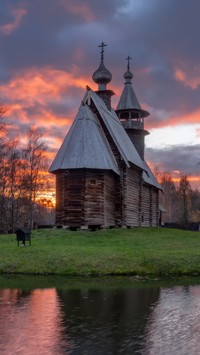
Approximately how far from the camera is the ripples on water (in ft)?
26.2

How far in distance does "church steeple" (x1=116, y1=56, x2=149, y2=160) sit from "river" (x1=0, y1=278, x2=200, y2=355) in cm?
3177

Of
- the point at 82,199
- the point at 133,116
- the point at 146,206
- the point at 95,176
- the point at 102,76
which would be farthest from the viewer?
the point at 133,116

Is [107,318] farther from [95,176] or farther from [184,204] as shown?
[184,204]

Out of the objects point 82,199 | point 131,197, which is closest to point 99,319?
point 82,199

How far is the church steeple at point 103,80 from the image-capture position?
133 feet

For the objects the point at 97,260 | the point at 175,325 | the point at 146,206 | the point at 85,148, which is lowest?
the point at 175,325

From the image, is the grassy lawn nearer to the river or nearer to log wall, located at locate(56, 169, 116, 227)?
the river

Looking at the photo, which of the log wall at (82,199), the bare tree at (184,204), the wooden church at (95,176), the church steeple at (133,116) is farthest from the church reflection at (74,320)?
the bare tree at (184,204)

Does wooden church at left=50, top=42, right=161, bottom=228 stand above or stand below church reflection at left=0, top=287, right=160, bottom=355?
above

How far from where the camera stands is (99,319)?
10.3 meters

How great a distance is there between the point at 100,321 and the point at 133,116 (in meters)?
39.3

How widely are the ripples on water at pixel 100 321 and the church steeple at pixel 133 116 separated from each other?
108 ft

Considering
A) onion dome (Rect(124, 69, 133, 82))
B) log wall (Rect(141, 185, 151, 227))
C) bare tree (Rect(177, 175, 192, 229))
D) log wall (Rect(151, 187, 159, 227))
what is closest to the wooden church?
log wall (Rect(141, 185, 151, 227))

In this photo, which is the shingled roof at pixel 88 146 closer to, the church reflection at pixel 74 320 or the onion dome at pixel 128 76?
the onion dome at pixel 128 76
